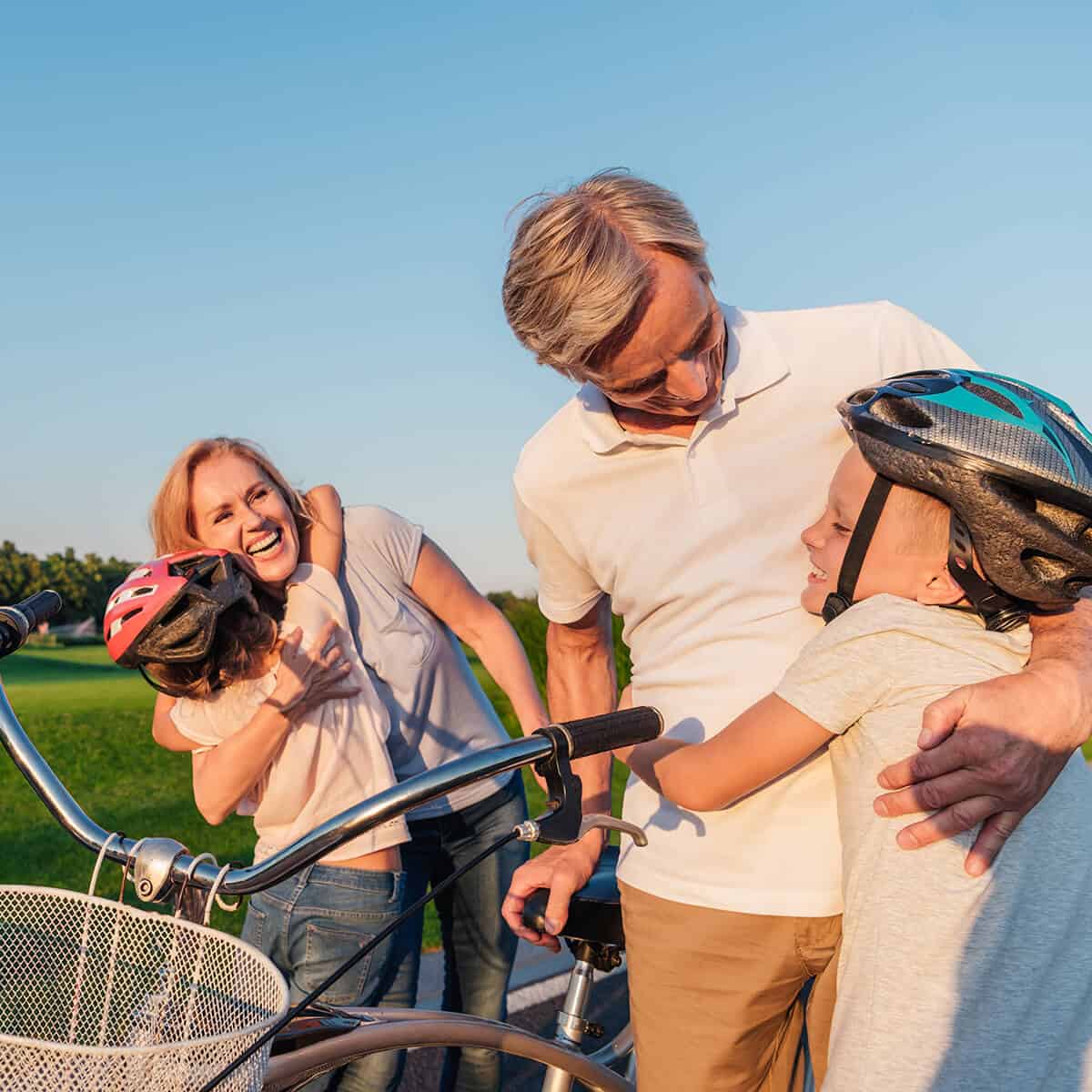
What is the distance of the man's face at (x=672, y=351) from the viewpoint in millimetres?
2527

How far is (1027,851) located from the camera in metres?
1.90

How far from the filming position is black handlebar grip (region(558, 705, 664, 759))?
5.69 ft

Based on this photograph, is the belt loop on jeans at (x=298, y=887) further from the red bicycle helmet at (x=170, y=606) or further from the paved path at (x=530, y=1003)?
the paved path at (x=530, y=1003)

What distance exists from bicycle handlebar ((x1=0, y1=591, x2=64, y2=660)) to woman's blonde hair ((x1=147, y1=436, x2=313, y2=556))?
86 centimetres

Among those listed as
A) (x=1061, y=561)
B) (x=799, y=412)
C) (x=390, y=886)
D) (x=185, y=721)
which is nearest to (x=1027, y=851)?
(x=1061, y=561)

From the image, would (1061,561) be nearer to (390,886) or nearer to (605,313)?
(605,313)

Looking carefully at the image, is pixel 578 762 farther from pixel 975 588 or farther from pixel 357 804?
pixel 357 804

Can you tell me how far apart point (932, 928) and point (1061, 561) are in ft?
2.01

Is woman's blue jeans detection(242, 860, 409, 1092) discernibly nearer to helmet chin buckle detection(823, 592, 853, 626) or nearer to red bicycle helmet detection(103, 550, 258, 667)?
red bicycle helmet detection(103, 550, 258, 667)

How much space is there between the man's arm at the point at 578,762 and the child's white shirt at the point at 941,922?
3.03 feet

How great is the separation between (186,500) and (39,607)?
0.98 m

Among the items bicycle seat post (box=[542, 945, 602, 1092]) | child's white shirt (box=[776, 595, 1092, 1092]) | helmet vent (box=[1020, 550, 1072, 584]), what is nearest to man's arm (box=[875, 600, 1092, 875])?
child's white shirt (box=[776, 595, 1092, 1092])

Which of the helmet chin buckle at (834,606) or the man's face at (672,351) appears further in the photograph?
the man's face at (672,351)

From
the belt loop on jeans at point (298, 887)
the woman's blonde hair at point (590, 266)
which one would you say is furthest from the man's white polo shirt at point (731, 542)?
the belt loop on jeans at point (298, 887)
